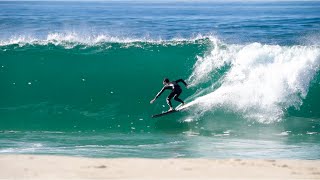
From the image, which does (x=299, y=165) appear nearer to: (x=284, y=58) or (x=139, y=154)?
(x=139, y=154)

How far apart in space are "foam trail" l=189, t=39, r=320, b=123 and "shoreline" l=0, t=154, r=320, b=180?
4648 mm

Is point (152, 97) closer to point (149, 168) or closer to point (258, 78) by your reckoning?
point (258, 78)

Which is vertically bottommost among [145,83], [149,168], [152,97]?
[149,168]

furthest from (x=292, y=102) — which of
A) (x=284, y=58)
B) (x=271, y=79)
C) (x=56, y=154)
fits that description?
(x=56, y=154)

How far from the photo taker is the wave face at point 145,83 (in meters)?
13.6

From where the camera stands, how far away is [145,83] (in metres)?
15.7

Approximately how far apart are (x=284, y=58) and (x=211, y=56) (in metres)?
2.37

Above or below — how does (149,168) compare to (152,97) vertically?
below

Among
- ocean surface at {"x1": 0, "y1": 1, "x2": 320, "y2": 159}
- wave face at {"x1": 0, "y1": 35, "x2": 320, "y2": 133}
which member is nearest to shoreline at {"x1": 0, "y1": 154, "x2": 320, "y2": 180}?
ocean surface at {"x1": 0, "y1": 1, "x2": 320, "y2": 159}

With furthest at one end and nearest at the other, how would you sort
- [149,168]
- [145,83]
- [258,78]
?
[145,83] → [258,78] → [149,168]

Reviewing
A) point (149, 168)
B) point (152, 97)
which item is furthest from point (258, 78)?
point (149, 168)

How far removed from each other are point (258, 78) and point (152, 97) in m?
3.06

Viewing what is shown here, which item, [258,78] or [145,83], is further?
[145,83]

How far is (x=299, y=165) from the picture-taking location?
8852 millimetres
